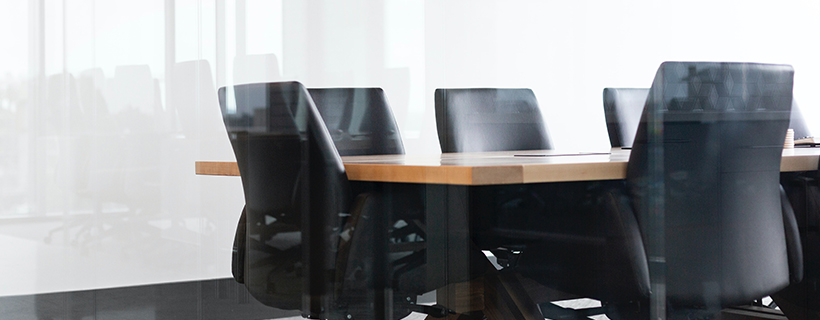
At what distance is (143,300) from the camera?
288cm

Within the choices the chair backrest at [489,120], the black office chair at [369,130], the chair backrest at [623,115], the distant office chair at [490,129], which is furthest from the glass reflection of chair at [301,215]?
the chair backrest at [489,120]

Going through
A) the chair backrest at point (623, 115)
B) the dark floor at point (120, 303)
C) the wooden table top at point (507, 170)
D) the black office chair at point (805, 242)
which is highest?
the chair backrest at point (623, 115)

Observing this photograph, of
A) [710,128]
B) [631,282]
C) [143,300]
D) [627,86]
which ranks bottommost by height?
[143,300]

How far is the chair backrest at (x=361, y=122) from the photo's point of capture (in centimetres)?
273

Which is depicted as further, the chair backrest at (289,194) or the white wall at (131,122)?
the white wall at (131,122)

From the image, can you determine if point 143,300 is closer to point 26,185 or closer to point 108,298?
point 108,298

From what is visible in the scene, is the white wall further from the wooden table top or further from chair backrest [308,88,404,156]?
the wooden table top

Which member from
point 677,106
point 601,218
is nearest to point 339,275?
point 601,218

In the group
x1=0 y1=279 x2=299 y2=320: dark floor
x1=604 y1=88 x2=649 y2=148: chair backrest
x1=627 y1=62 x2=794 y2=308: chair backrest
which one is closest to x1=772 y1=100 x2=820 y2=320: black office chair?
x1=627 y1=62 x2=794 y2=308: chair backrest

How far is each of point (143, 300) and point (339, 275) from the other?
1.34 metres

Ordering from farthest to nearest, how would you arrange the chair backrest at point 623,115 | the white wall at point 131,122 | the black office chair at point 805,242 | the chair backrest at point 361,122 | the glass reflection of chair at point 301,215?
1. the white wall at point 131,122
2. the chair backrest at point 361,122
3. the chair backrest at point 623,115
4. the black office chair at point 805,242
5. the glass reflection of chair at point 301,215

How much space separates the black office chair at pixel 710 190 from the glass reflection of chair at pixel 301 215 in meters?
0.60

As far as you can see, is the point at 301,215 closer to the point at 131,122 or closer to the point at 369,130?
the point at 369,130

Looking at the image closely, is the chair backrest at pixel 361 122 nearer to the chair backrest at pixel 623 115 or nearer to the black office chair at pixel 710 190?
the chair backrest at pixel 623 115
